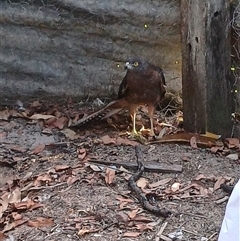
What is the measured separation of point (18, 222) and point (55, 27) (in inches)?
105

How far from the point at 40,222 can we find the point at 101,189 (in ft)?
1.79

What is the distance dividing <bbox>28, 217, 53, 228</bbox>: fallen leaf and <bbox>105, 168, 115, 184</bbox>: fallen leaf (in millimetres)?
598

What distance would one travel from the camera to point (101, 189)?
4289 mm

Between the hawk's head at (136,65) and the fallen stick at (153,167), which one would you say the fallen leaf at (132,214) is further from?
the hawk's head at (136,65)

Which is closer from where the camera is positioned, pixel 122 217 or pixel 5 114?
pixel 122 217

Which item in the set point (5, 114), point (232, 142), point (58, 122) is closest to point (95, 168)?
point (232, 142)

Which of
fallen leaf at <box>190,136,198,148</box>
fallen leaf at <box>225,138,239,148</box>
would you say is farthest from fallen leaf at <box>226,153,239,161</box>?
fallen leaf at <box>190,136,198,148</box>

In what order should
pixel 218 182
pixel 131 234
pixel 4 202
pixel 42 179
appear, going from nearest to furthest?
1. pixel 131 234
2. pixel 4 202
3. pixel 218 182
4. pixel 42 179

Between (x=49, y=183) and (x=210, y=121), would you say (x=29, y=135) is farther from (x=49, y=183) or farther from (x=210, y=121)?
(x=210, y=121)

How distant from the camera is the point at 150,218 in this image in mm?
3895

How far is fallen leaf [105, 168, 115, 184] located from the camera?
14.4ft

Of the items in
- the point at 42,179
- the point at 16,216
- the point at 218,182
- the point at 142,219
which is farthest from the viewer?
the point at 42,179

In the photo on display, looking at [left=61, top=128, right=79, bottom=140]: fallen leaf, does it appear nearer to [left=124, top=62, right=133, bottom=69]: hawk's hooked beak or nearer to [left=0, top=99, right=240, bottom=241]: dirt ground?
[left=0, top=99, right=240, bottom=241]: dirt ground

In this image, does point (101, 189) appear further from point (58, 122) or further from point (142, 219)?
point (58, 122)
